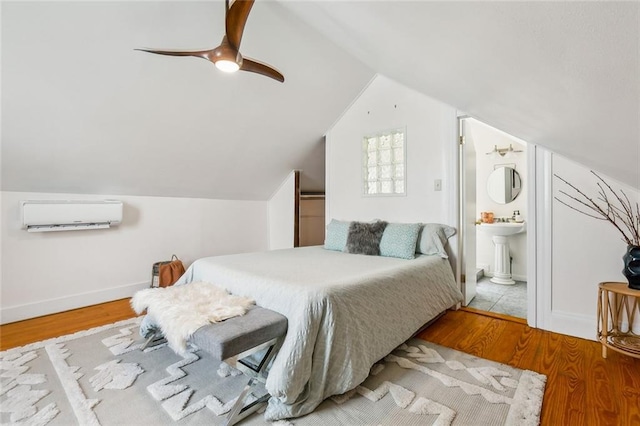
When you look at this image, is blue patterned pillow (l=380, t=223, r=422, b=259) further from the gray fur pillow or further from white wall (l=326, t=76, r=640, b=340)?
white wall (l=326, t=76, r=640, b=340)

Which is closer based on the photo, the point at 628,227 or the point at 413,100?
the point at 628,227

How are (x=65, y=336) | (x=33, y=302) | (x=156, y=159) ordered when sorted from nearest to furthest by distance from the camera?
(x=65, y=336) < (x=33, y=302) < (x=156, y=159)

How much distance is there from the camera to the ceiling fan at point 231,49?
4.57 ft

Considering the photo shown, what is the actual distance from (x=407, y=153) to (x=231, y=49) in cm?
223

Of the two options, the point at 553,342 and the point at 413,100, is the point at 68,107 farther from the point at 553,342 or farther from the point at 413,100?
the point at 553,342

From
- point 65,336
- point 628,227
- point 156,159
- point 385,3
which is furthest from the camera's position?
point 156,159

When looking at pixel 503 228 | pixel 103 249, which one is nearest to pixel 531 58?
pixel 503 228

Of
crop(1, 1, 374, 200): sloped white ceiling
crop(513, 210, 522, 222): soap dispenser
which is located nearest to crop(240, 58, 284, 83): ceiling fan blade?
crop(1, 1, 374, 200): sloped white ceiling

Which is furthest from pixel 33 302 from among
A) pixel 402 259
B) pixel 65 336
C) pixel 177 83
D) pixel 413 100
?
pixel 413 100

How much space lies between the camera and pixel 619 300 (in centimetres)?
212

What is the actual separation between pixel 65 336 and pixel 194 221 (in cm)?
196

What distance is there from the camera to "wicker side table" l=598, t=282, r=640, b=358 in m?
1.91

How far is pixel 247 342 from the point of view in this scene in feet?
4.52

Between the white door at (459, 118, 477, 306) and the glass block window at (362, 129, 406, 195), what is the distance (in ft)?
2.00
